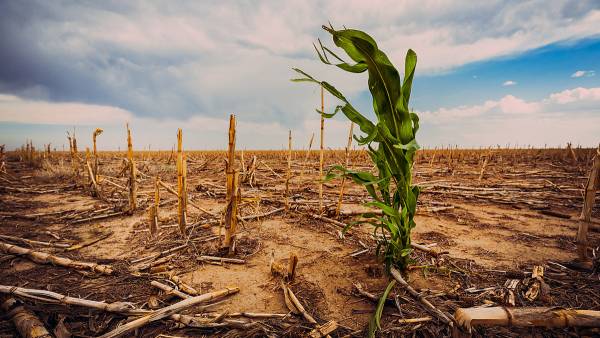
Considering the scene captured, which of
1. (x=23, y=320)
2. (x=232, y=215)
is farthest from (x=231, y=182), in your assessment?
(x=23, y=320)

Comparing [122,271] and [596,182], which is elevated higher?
[596,182]

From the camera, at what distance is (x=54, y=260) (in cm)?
317

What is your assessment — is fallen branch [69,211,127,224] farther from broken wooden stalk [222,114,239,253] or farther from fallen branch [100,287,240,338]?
fallen branch [100,287,240,338]

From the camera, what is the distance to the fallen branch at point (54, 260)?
2998 mm

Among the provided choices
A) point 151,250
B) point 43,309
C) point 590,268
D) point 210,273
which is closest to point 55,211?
point 151,250

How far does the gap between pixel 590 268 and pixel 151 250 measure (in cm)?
499

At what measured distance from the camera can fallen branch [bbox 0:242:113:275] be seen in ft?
9.84

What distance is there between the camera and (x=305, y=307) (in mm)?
2363

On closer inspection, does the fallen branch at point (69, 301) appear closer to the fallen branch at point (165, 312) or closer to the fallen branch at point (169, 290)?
the fallen branch at point (165, 312)

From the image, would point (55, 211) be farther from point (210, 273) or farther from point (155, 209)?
point (210, 273)

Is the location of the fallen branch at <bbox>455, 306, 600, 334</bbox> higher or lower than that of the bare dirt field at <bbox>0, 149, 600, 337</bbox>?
higher

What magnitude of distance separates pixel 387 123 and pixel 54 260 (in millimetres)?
3913

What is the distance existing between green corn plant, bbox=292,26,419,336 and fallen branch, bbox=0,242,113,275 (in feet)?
8.63

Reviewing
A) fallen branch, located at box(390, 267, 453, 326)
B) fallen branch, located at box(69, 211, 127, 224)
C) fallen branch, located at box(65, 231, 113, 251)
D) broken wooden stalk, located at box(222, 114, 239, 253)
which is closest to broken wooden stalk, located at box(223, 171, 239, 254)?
broken wooden stalk, located at box(222, 114, 239, 253)
